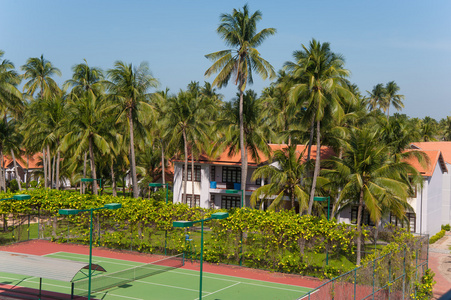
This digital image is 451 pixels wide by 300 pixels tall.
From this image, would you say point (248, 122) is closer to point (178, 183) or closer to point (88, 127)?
point (88, 127)

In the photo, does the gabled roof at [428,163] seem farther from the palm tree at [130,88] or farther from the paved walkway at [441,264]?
the palm tree at [130,88]

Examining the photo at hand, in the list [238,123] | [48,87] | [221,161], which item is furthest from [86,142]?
[48,87]

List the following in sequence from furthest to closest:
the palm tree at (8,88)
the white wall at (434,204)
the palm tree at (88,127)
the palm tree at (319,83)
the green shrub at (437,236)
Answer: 1. the palm tree at (8,88)
2. the green shrub at (437,236)
3. the white wall at (434,204)
4. the palm tree at (88,127)
5. the palm tree at (319,83)

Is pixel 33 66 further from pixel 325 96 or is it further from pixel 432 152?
pixel 432 152

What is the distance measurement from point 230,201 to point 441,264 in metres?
23.4

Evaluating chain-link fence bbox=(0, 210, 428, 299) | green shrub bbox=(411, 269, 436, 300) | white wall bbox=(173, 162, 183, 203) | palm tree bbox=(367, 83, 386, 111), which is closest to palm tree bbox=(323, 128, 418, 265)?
chain-link fence bbox=(0, 210, 428, 299)

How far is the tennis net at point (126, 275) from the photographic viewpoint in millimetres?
23922

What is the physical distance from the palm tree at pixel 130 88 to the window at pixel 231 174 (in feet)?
42.2

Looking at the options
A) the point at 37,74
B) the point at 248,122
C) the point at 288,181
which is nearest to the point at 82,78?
the point at 37,74

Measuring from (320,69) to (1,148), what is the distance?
1513 inches

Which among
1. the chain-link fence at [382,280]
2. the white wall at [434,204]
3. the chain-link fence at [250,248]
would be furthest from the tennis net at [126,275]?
the white wall at [434,204]

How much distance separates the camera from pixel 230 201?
5469cm

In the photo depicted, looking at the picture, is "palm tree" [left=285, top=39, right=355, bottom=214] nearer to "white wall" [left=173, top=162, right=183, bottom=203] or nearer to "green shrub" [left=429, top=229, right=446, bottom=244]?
"green shrub" [left=429, top=229, right=446, bottom=244]

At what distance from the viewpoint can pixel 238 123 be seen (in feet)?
148
